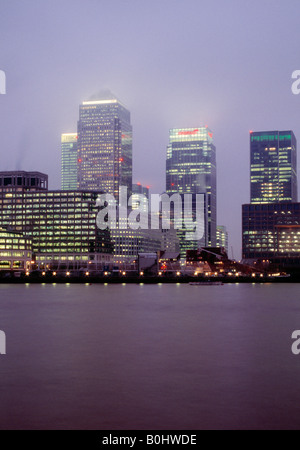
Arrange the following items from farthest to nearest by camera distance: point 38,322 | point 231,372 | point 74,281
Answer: point 74,281, point 38,322, point 231,372

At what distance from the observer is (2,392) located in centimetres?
2312

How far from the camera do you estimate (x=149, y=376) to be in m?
26.9

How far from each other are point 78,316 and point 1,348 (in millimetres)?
25650

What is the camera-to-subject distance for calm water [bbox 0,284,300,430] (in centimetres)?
1948

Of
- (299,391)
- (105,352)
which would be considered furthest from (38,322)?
(299,391)

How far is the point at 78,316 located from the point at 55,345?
23558 mm

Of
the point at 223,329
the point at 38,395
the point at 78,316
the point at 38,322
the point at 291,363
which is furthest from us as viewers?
the point at 78,316

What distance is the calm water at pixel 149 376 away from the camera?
19.5 m

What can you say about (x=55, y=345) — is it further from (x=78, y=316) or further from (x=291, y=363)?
(x=78, y=316)

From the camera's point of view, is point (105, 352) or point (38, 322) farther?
point (38, 322)

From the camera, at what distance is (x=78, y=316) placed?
6169cm

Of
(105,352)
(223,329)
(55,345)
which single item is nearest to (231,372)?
(105,352)
